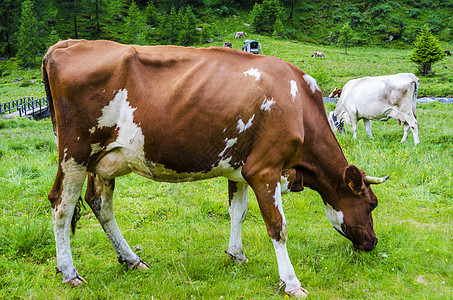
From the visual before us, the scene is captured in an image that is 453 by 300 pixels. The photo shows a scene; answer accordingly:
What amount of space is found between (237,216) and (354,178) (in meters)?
1.45

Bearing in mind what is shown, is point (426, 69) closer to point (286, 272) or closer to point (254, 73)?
point (254, 73)

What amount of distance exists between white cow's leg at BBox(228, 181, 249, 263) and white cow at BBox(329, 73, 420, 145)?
7.73m

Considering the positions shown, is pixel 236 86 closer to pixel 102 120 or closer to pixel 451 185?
pixel 102 120

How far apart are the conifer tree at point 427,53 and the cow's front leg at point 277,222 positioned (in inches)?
1116

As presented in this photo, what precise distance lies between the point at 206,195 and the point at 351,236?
277 centimetres

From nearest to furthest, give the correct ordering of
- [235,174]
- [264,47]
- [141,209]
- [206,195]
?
1. [235,174]
2. [141,209]
3. [206,195]
4. [264,47]

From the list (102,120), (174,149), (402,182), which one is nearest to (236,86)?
(174,149)

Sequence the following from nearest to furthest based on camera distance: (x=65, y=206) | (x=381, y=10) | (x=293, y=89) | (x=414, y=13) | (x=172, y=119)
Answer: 1. (x=172, y=119)
2. (x=65, y=206)
3. (x=293, y=89)
4. (x=414, y=13)
5. (x=381, y=10)

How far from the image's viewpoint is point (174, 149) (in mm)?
3484

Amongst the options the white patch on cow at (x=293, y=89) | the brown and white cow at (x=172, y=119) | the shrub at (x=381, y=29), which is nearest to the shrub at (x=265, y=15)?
the shrub at (x=381, y=29)

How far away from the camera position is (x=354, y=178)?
4125 mm

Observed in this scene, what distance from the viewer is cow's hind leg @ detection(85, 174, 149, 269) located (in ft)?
13.6

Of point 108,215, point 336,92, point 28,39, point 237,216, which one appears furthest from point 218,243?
point 28,39

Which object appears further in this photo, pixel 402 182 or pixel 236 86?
pixel 402 182
